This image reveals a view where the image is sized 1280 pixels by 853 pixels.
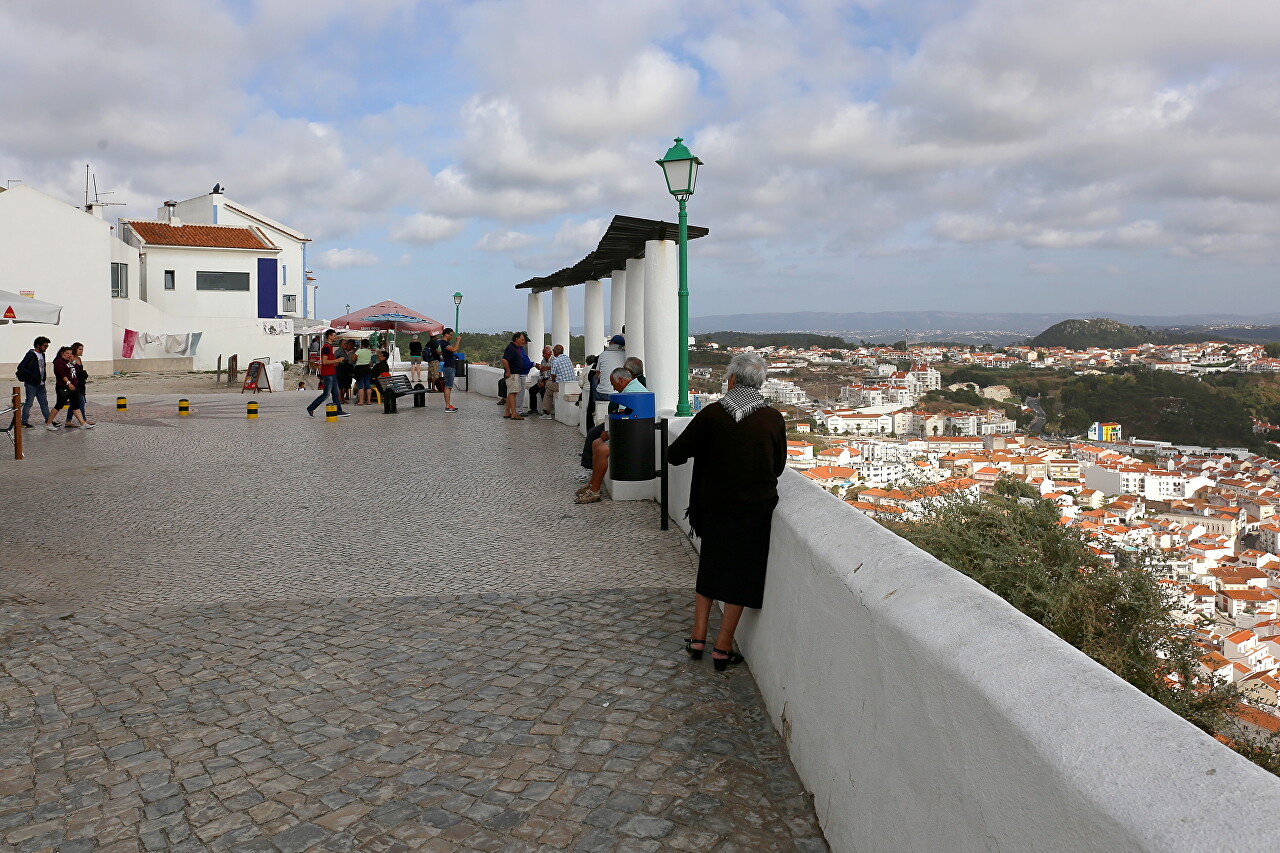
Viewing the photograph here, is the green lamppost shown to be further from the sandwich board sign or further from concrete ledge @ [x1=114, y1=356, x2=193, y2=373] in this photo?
concrete ledge @ [x1=114, y1=356, x2=193, y2=373]

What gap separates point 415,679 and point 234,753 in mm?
1030

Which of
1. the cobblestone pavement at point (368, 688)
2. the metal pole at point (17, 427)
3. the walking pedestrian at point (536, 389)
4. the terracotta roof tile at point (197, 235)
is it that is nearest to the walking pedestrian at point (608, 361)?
the cobblestone pavement at point (368, 688)

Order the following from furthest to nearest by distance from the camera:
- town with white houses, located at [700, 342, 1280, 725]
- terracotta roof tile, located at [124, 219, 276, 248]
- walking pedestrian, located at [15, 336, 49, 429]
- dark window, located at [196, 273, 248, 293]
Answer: dark window, located at [196, 273, 248, 293], terracotta roof tile, located at [124, 219, 276, 248], walking pedestrian, located at [15, 336, 49, 429], town with white houses, located at [700, 342, 1280, 725]

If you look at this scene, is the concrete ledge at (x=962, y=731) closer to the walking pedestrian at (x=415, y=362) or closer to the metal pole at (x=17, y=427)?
the metal pole at (x=17, y=427)

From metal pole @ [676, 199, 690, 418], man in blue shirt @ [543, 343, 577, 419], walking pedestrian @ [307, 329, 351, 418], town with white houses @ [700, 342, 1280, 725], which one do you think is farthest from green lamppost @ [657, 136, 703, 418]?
walking pedestrian @ [307, 329, 351, 418]

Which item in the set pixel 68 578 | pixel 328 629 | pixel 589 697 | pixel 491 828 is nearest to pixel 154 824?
pixel 491 828

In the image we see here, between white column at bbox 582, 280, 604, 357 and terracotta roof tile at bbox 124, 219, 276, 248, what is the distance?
3180 centimetres

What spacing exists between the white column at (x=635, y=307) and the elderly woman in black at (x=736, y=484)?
377 inches

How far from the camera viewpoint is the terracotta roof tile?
44875mm

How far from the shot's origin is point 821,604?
3.58 m

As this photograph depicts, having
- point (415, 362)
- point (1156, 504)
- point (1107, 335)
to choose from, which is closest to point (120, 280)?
point (415, 362)

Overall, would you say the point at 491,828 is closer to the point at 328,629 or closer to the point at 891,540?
the point at 891,540

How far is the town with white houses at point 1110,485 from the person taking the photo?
638cm

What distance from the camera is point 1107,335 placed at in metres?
55.2
